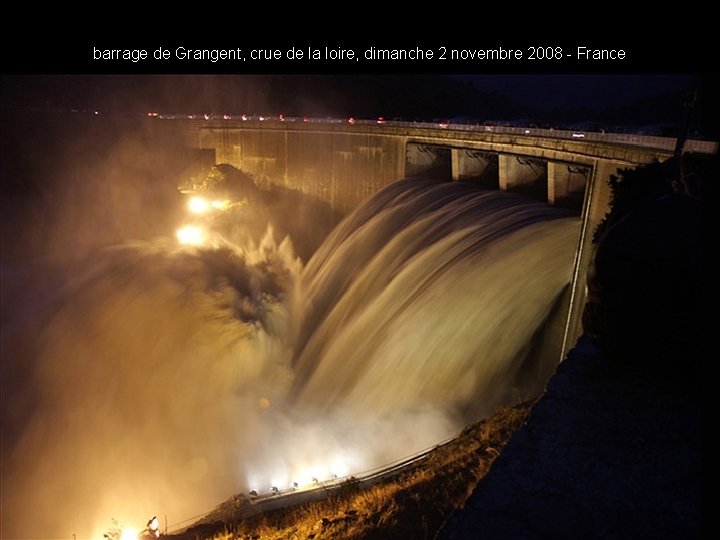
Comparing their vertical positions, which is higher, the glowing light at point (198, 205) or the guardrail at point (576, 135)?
the glowing light at point (198, 205)

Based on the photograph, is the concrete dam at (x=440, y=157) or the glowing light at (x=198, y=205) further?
the glowing light at (x=198, y=205)

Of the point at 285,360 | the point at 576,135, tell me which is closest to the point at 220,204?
the point at 285,360

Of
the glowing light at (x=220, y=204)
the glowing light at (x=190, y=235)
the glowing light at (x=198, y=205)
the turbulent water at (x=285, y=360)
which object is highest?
the glowing light at (x=198, y=205)

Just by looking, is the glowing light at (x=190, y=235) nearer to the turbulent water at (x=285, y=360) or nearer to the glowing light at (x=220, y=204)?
the glowing light at (x=220, y=204)

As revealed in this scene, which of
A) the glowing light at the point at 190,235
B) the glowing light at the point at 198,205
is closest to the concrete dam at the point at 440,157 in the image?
the glowing light at the point at 198,205

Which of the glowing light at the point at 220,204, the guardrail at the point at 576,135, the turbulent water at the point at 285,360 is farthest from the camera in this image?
the glowing light at the point at 220,204

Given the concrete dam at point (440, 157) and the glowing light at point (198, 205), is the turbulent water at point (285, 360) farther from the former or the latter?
the glowing light at point (198, 205)

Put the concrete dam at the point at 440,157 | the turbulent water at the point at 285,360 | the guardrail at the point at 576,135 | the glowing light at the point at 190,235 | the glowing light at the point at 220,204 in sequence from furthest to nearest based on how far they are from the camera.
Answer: the glowing light at the point at 220,204, the glowing light at the point at 190,235, the turbulent water at the point at 285,360, the concrete dam at the point at 440,157, the guardrail at the point at 576,135

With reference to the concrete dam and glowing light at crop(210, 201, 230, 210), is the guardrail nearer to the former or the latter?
the concrete dam
